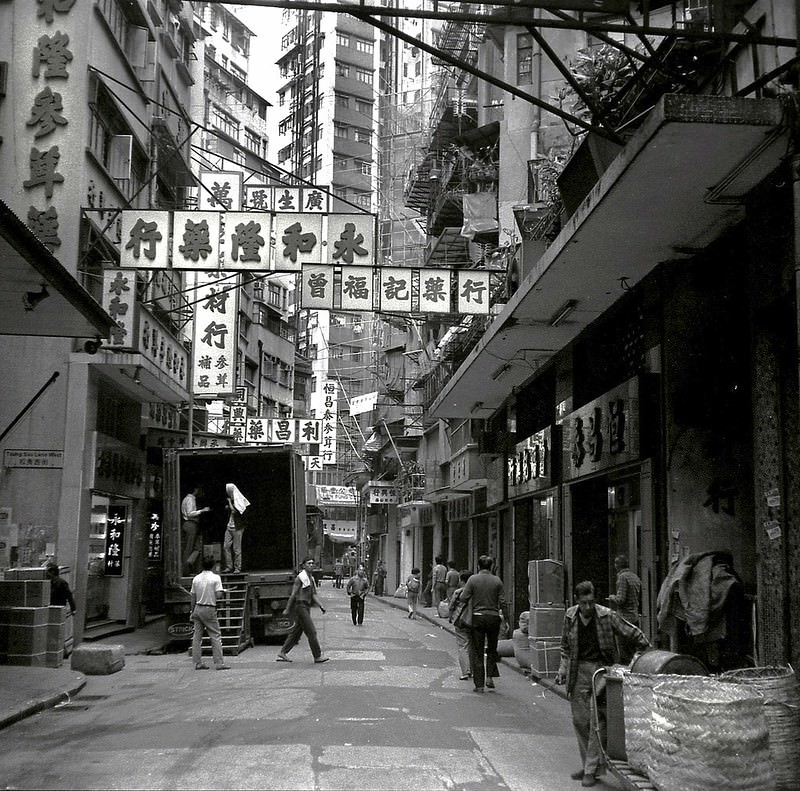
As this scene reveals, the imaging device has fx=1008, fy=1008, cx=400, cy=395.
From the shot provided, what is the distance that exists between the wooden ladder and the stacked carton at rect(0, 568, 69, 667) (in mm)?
2902

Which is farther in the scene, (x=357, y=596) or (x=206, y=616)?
(x=357, y=596)

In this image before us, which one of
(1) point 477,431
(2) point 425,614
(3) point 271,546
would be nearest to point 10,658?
(3) point 271,546

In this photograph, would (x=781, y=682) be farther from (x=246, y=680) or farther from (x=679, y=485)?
(x=246, y=680)

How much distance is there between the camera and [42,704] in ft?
37.6

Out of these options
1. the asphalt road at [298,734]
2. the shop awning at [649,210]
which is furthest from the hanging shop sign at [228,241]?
the asphalt road at [298,734]

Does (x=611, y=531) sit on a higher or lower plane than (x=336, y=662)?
higher

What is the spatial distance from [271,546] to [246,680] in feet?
21.7

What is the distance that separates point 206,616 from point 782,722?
10503 mm

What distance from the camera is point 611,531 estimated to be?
16594mm

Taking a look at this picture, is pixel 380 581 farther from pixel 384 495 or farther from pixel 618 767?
pixel 618 767

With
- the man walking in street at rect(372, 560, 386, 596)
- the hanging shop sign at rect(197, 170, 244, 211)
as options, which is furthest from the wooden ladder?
the man walking in street at rect(372, 560, 386, 596)

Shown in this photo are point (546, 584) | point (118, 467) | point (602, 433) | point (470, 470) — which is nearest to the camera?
point (602, 433)

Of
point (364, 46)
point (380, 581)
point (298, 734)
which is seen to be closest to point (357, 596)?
point (298, 734)

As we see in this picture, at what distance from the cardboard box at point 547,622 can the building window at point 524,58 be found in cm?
1521
